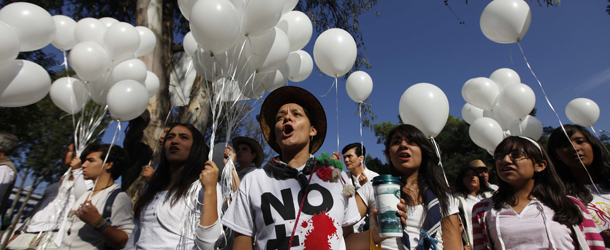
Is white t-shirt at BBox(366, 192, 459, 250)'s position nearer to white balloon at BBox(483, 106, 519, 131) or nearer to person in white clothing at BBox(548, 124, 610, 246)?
person in white clothing at BBox(548, 124, 610, 246)

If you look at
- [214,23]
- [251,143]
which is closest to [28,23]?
[214,23]

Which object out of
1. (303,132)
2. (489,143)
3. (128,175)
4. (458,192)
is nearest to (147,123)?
(128,175)

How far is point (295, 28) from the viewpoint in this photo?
3.39m

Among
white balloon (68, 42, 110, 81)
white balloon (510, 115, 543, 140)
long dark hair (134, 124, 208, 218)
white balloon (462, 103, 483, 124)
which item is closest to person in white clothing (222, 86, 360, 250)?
long dark hair (134, 124, 208, 218)

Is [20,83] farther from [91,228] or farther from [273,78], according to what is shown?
[273,78]

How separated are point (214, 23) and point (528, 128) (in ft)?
15.5

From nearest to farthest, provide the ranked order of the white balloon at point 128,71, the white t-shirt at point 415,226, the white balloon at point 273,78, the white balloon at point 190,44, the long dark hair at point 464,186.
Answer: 1. the white t-shirt at point 415,226
2. the white balloon at point 273,78
3. the white balloon at point 128,71
4. the white balloon at point 190,44
5. the long dark hair at point 464,186

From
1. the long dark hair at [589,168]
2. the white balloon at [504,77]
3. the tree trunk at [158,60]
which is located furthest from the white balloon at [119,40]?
the white balloon at [504,77]

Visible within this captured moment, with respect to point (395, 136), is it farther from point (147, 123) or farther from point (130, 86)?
point (147, 123)

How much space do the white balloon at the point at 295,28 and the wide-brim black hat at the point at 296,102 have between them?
5.35ft

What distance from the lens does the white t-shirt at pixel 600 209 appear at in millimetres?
2080

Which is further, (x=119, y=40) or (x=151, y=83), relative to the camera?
(x=151, y=83)

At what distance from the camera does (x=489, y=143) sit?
179 inches

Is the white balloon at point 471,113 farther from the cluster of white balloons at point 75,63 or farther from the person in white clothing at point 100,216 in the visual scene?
the person in white clothing at point 100,216
